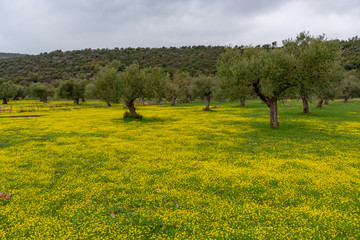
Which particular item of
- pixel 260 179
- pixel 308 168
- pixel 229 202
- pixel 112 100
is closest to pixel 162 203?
pixel 229 202

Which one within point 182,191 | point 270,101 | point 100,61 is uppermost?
point 100,61

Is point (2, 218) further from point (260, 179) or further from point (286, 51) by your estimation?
point (286, 51)

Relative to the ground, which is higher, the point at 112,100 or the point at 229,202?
the point at 112,100

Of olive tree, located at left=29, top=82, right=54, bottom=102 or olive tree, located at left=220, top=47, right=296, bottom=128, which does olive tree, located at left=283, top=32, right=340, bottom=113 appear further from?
olive tree, located at left=29, top=82, right=54, bottom=102

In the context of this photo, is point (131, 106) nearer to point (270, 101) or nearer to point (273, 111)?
point (270, 101)

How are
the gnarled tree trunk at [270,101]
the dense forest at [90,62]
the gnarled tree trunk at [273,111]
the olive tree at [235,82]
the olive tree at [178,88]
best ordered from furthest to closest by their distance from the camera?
the dense forest at [90,62]
the olive tree at [178,88]
the gnarled tree trunk at [273,111]
the gnarled tree trunk at [270,101]
the olive tree at [235,82]

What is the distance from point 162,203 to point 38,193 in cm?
584

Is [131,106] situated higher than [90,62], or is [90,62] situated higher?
[90,62]

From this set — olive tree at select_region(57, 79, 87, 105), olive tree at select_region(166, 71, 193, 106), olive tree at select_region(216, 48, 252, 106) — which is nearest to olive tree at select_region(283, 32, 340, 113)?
olive tree at select_region(216, 48, 252, 106)

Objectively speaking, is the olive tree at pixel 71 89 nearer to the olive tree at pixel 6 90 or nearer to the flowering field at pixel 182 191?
the olive tree at pixel 6 90

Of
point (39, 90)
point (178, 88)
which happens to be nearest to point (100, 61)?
point (39, 90)

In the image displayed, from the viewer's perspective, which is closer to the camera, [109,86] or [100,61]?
[109,86]

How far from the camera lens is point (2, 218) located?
24.6 ft

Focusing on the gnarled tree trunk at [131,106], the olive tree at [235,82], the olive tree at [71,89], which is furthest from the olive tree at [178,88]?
the olive tree at [235,82]
